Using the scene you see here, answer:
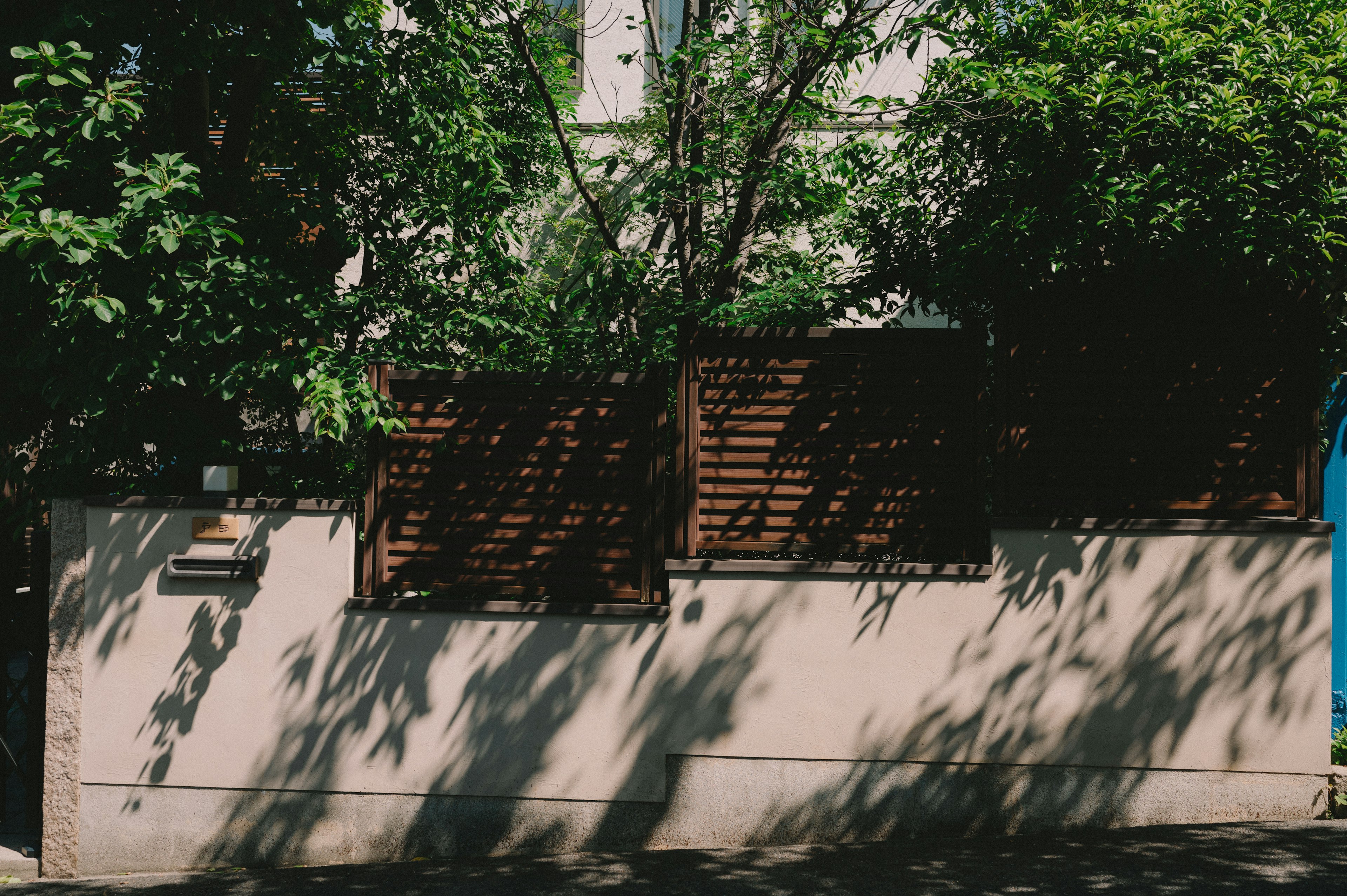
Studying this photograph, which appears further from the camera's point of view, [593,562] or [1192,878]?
[593,562]

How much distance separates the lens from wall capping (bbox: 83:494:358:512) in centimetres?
466

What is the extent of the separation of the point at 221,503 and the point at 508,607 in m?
1.70

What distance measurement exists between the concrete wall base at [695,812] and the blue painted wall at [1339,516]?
91cm

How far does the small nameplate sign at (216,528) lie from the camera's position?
467cm

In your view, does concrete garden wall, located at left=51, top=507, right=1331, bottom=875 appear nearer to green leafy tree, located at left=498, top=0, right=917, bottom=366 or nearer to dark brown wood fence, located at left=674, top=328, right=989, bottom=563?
dark brown wood fence, located at left=674, top=328, right=989, bottom=563

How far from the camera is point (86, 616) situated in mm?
4695

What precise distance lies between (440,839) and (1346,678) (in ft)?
18.2

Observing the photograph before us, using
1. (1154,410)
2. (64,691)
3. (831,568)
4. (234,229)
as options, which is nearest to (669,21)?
(234,229)

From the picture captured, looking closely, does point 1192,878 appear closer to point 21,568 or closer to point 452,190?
point 452,190

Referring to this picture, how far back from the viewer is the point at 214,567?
4.67 meters

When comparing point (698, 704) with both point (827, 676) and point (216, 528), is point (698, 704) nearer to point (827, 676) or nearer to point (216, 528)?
point (827, 676)

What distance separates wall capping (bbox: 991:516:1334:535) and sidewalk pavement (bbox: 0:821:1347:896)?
63.7 inches

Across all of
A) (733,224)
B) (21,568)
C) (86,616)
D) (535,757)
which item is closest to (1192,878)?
(535,757)

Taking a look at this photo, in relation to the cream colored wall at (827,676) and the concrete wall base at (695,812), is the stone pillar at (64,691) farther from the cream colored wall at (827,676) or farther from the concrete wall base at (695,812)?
the cream colored wall at (827,676)
